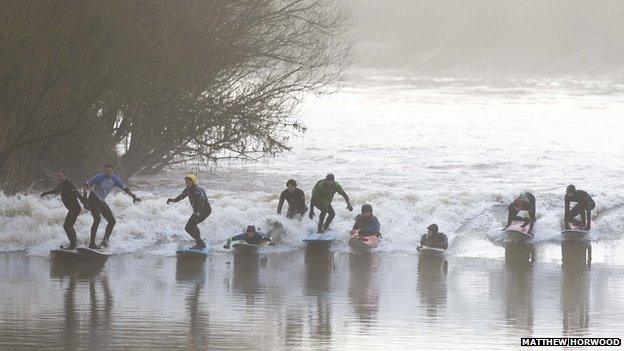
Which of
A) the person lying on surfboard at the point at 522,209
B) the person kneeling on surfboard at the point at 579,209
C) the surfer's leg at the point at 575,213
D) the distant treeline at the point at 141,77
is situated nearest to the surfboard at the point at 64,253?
the distant treeline at the point at 141,77

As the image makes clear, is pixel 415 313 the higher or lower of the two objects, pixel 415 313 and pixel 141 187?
the lower

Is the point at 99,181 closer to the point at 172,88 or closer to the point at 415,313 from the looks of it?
the point at 415,313

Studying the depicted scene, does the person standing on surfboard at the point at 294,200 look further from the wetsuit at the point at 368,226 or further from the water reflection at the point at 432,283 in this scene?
the water reflection at the point at 432,283

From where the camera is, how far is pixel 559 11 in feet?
514

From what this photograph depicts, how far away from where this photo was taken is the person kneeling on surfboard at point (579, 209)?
30.2 m

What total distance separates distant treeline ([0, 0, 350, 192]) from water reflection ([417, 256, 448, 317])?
356 inches

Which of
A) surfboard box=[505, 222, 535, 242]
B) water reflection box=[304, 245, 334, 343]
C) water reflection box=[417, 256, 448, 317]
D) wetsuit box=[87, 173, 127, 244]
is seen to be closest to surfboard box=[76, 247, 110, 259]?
wetsuit box=[87, 173, 127, 244]

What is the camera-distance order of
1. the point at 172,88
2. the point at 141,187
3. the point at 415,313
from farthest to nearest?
1. the point at 141,187
2. the point at 172,88
3. the point at 415,313

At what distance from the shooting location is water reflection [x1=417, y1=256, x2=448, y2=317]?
21.9 meters

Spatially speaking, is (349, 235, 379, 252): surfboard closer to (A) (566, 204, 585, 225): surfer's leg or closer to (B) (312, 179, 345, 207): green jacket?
(B) (312, 179, 345, 207): green jacket

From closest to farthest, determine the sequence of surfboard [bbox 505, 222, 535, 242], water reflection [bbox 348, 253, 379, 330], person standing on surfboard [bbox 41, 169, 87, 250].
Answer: water reflection [bbox 348, 253, 379, 330] → person standing on surfboard [bbox 41, 169, 87, 250] → surfboard [bbox 505, 222, 535, 242]

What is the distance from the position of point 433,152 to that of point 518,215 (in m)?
27.1

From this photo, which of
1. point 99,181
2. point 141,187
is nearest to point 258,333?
point 99,181

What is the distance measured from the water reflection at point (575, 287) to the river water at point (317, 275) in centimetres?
5
